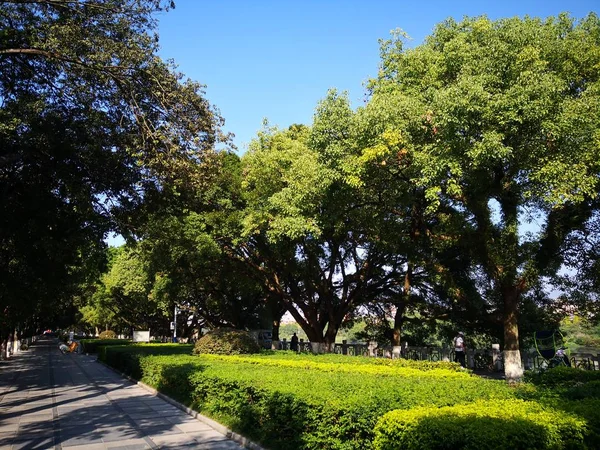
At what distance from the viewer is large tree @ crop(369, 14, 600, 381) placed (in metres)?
10.2

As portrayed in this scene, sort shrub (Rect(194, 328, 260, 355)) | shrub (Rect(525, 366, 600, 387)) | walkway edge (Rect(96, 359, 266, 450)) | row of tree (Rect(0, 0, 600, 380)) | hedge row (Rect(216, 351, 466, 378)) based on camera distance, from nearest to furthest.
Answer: walkway edge (Rect(96, 359, 266, 450))
shrub (Rect(525, 366, 600, 387))
row of tree (Rect(0, 0, 600, 380))
hedge row (Rect(216, 351, 466, 378))
shrub (Rect(194, 328, 260, 355))

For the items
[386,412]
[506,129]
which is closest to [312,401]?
[386,412]

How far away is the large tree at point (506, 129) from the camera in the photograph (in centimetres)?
1019

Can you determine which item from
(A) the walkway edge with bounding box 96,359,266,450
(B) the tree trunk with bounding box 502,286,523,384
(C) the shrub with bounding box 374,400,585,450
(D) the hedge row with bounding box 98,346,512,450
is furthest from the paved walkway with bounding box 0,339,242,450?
(B) the tree trunk with bounding box 502,286,523,384

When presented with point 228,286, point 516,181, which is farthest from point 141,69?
point 228,286

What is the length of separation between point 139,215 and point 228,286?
61.1 feet

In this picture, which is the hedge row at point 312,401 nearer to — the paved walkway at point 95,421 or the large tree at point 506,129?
the paved walkway at point 95,421

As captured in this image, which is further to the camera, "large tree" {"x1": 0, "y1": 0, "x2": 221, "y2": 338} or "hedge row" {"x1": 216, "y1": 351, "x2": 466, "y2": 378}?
"hedge row" {"x1": 216, "y1": 351, "x2": 466, "y2": 378}

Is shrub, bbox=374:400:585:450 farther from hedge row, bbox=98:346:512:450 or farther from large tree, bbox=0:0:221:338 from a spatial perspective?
large tree, bbox=0:0:221:338

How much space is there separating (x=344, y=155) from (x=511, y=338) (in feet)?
23.1

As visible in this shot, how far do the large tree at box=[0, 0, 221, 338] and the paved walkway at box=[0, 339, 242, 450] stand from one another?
150 inches

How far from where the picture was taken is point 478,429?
3932mm

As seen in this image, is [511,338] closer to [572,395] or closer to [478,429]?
[572,395]

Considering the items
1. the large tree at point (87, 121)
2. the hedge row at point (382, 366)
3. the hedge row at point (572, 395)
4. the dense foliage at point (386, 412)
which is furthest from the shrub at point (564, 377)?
the large tree at point (87, 121)
